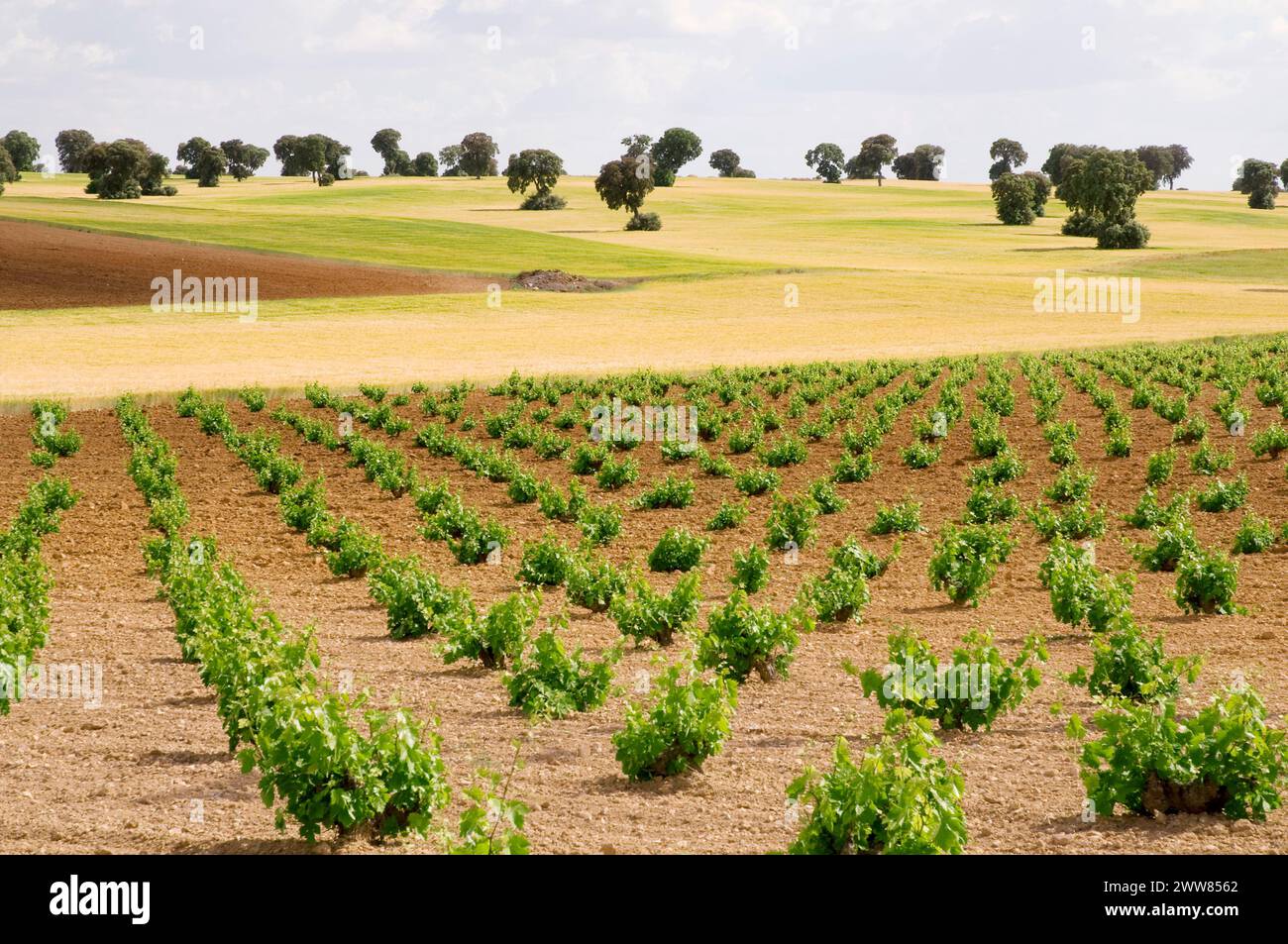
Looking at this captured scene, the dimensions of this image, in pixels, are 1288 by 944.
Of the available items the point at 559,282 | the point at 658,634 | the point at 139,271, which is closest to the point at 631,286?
the point at 559,282

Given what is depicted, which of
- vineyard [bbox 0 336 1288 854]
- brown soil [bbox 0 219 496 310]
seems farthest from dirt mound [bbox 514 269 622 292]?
vineyard [bbox 0 336 1288 854]

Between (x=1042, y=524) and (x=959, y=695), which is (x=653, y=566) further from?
(x=959, y=695)

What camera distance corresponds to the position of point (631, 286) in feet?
240

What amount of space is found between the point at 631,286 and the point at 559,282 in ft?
13.3

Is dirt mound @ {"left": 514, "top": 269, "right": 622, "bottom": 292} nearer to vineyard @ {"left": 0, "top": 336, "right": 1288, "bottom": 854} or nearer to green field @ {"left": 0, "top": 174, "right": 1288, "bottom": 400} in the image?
green field @ {"left": 0, "top": 174, "right": 1288, "bottom": 400}

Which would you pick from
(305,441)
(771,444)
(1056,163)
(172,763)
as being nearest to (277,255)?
(305,441)

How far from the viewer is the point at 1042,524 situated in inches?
741

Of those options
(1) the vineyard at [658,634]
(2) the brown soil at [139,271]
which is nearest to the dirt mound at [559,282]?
(2) the brown soil at [139,271]

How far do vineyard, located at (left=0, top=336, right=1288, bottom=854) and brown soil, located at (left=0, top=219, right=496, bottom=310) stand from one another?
32.3 m

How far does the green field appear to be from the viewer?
4697 cm

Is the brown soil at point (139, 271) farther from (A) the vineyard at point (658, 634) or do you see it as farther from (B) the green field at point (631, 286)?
(A) the vineyard at point (658, 634)

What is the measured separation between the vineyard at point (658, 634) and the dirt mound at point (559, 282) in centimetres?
4040

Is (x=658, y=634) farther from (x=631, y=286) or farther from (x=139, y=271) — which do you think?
(x=139, y=271)

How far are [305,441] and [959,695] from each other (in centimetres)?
2322
